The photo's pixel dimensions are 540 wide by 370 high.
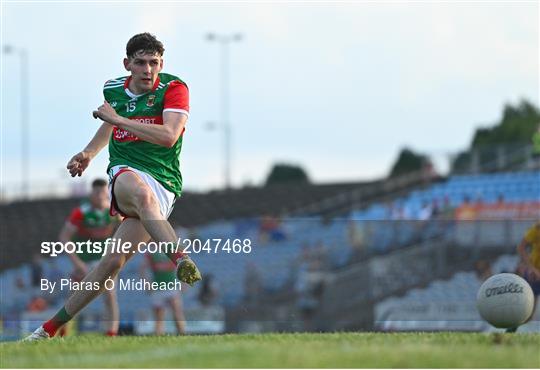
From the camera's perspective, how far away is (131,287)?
24.9 m

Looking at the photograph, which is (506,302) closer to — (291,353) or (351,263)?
(291,353)

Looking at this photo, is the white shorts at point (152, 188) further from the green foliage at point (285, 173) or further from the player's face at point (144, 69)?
the green foliage at point (285, 173)

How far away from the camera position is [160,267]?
1908 cm

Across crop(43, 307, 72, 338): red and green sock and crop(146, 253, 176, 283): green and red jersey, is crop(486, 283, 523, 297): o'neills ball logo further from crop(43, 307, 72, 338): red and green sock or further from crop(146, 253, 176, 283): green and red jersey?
crop(146, 253, 176, 283): green and red jersey

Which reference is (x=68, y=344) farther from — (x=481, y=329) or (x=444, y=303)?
(x=444, y=303)

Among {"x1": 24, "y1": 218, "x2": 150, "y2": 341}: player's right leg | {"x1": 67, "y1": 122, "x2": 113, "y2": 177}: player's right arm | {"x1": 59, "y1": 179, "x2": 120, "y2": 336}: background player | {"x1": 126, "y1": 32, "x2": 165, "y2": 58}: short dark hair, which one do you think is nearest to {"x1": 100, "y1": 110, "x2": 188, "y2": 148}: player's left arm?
{"x1": 126, "y1": 32, "x2": 165, "y2": 58}: short dark hair

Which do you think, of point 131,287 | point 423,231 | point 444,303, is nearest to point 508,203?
point 423,231

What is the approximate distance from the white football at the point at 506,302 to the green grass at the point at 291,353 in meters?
1.59

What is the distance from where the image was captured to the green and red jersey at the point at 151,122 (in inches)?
383

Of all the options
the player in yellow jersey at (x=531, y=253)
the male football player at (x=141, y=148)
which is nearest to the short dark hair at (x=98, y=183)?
the player in yellow jersey at (x=531, y=253)

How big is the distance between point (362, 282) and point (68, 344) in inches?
664

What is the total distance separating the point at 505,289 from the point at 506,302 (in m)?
0.12

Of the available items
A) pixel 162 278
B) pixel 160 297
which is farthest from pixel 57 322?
pixel 160 297

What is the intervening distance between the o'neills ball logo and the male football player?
293cm
